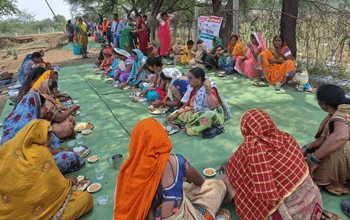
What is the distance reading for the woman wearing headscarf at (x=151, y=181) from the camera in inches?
→ 63.1

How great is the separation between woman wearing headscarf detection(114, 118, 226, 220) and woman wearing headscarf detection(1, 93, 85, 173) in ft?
4.42

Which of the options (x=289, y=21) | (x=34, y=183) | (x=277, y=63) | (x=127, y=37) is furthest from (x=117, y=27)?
(x=34, y=183)

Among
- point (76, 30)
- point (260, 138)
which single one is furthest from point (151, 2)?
point (260, 138)

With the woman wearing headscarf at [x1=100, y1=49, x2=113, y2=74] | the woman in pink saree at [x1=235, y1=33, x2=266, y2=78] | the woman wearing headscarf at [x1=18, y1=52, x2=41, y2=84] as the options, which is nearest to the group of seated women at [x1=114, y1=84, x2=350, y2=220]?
the woman in pink saree at [x1=235, y1=33, x2=266, y2=78]

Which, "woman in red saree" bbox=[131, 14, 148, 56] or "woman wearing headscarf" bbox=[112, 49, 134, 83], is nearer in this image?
"woman wearing headscarf" bbox=[112, 49, 134, 83]

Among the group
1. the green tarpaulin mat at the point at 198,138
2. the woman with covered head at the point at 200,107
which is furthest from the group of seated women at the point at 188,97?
the green tarpaulin mat at the point at 198,138

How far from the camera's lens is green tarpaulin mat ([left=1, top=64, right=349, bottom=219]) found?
2.82 metres

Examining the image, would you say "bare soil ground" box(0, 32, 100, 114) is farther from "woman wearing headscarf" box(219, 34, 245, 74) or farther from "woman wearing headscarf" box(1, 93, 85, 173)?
"woman wearing headscarf" box(219, 34, 245, 74)

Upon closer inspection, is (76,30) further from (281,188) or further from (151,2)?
(281,188)

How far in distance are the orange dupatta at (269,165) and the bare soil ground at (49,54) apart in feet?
20.0

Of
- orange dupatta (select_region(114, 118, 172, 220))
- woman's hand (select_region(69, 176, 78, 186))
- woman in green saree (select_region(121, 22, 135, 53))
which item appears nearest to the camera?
orange dupatta (select_region(114, 118, 172, 220))

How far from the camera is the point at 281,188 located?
173cm

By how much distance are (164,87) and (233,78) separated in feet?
7.86

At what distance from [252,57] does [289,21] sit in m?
1.31
